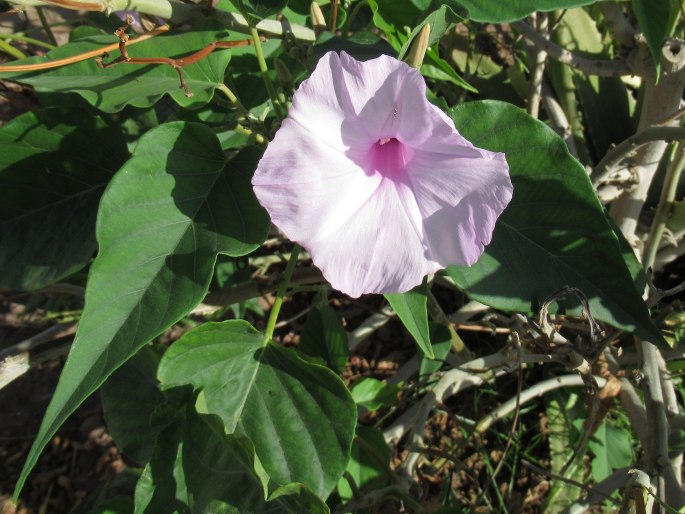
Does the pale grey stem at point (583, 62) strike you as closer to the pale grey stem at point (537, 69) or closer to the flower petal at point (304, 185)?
the pale grey stem at point (537, 69)

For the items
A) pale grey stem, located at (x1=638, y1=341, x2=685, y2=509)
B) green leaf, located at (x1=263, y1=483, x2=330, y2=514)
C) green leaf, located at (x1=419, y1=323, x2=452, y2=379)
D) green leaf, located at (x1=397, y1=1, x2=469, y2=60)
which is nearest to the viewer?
green leaf, located at (x1=397, y1=1, x2=469, y2=60)

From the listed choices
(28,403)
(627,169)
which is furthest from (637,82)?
(28,403)

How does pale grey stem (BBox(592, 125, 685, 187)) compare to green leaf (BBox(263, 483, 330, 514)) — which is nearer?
green leaf (BBox(263, 483, 330, 514))

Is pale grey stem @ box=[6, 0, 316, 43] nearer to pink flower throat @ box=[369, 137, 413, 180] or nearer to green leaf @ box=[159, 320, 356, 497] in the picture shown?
pink flower throat @ box=[369, 137, 413, 180]

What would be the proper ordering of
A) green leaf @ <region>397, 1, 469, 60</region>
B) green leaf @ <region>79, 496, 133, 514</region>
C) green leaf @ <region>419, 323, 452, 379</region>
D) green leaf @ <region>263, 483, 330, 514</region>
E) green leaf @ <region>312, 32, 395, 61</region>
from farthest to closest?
green leaf @ <region>419, 323, 452, 379</region> < green leaf @ <region>79, 496, 133, 514</region> < green leaf @ <region>312, 32, 395, 61</region> < green leaf @ <region>263, 483, 330, 514</region> < green leaf @ <region>397, 1, 469, 60</region>

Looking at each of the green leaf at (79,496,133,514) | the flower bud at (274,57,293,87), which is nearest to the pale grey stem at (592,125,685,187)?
the flower bud at (274,57,293,87)

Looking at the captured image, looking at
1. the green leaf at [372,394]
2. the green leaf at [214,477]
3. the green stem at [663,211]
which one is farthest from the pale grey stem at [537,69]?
the green leaf at [214,477]

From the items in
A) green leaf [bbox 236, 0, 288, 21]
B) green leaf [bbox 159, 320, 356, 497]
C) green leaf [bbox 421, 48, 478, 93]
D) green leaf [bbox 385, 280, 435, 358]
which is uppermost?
green leaf [bbox 236, 0, 288, 21]
